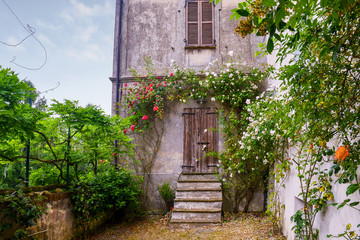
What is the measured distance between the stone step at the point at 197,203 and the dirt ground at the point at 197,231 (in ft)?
1.38

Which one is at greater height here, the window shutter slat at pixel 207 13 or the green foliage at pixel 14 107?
the window shutter slat at pixel 207 13

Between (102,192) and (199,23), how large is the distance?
5096mm

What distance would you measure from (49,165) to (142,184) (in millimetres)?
2842

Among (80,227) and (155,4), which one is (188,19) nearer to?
(155,4)

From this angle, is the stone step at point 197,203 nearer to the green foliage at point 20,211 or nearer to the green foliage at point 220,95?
the green foliage at point 220,95

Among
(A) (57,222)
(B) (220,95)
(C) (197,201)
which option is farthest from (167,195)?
(A) (57,222)

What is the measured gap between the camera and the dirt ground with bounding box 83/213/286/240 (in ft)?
17.1

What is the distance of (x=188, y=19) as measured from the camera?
820 centimetres

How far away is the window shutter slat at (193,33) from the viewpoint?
319 inches

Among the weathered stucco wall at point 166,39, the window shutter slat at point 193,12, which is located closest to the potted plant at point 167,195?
the weathered stucco wall at point 166,39

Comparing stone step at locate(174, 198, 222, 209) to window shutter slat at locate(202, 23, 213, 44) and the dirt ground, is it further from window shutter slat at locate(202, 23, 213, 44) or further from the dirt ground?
window shutter slat at locate(202, 23, 213, 44)

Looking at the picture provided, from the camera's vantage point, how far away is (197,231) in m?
5.61

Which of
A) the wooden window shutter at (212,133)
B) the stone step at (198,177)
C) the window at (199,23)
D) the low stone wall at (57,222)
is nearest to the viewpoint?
the low stone wall at (57,222)

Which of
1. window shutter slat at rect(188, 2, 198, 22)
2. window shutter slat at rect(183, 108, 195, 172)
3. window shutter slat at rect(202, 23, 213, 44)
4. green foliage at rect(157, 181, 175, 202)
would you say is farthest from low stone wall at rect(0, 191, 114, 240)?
window shutter slat at rect(188, 2, 198, 22)
